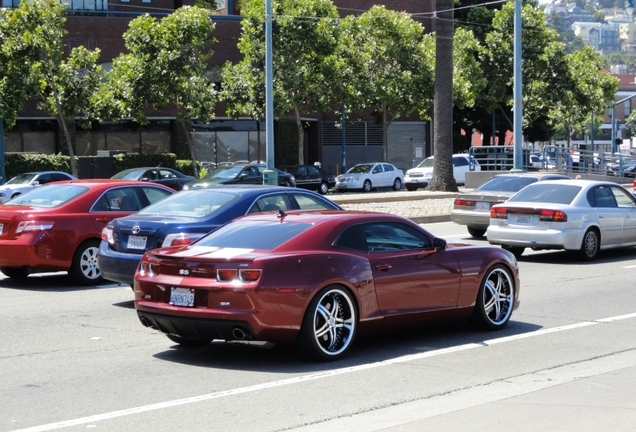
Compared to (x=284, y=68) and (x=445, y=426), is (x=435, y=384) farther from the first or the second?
(x=284, y=68)

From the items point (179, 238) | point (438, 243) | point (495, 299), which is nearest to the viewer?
point (438, 243)

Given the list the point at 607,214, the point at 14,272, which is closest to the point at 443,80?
the point at 607,214

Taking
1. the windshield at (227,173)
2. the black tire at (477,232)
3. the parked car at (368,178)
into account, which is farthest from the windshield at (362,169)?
the black tire at (477,232)

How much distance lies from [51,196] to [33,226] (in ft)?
2.62

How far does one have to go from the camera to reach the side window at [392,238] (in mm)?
9695

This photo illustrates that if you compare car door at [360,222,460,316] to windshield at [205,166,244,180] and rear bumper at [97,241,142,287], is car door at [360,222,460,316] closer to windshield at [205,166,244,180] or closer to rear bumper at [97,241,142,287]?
rear bumper at [97,241,142,287]

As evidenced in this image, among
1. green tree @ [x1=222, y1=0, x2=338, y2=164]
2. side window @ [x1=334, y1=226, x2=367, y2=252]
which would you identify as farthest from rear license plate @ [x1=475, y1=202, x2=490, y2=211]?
green tree @ [x1=222, y1=0, x2=338, y2=164]

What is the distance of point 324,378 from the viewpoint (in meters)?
8.54

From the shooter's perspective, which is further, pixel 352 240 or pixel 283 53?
pixel 283 53

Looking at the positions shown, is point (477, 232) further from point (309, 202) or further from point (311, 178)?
point (311, 178)

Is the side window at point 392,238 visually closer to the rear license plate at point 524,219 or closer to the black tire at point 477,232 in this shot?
the rear license plate at point 524,219

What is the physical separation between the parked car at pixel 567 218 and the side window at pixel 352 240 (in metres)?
8.52

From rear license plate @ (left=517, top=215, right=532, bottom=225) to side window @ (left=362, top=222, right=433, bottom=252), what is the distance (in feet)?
25.9

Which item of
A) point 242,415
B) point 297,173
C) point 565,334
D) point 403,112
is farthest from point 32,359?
point 403,112
